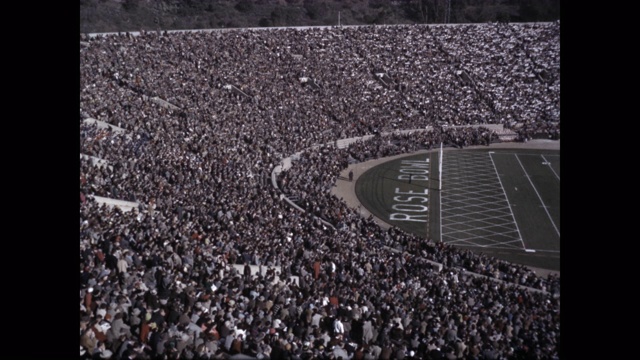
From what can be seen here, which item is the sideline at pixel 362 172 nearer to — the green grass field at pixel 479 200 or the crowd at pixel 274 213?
the green grass field at pixel 479 200

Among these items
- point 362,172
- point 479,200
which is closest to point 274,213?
point 479,200

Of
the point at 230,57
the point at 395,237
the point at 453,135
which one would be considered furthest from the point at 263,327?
the point at 230,57

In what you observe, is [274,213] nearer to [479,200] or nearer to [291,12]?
[479,200]
